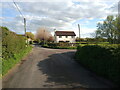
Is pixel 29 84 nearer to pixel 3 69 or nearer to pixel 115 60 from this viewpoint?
pixel 3 69

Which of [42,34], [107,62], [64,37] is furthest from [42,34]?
[107,62]

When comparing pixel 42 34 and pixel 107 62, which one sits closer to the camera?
pixel 107 62

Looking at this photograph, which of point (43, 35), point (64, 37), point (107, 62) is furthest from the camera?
point (43, 35)

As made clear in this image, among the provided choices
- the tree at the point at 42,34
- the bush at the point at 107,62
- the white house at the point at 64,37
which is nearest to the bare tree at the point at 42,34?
the tree at the point at 42,34

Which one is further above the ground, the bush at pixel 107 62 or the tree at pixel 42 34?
the tree at pixel 42 34

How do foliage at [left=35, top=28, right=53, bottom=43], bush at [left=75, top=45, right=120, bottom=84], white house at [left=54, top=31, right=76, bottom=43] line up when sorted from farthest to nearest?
1. foliage at [left=35, top=28, right=53, bottom=43]
2. white house at [left=54, top=31, right=76, bottom=43]
3. bush at [left=75, top=45, right=120, bottom=84]

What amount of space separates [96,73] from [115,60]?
1.98 meters

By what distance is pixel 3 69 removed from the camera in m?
6.59

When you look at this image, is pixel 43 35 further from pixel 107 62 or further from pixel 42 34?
pixel 107 62

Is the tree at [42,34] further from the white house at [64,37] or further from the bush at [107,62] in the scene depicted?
the bush at [107,62]

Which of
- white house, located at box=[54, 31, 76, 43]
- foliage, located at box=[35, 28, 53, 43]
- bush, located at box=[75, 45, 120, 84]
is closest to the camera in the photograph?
bush, located at box=[75, 45, 120, 84]

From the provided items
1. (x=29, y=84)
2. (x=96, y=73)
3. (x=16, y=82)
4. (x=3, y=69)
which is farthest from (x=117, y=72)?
(x=3, y=69)

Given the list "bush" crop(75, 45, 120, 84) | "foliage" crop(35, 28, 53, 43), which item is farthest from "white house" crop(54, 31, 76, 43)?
"bush" crop(75, 45, 120, 84)

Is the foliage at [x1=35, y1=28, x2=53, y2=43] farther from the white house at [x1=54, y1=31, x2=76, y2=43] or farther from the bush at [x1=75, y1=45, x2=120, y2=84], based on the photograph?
the bush at [x1=75, y1=45, x2=120, y2=84]
